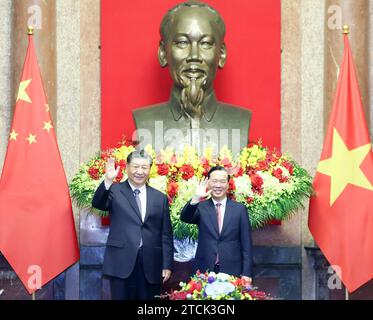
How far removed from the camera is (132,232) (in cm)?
857

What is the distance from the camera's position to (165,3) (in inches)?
422

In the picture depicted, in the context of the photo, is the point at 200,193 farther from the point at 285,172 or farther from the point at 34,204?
the point at 34,204

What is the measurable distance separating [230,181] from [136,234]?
0.97 meters

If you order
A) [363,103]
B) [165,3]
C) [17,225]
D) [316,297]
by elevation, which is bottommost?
[316,297]

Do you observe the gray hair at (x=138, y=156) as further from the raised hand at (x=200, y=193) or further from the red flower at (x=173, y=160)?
the red flower at (x=173, y=160)

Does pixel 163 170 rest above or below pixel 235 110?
below

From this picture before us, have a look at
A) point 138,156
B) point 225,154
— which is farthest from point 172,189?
point 138,156

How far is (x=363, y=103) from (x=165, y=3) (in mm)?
1894

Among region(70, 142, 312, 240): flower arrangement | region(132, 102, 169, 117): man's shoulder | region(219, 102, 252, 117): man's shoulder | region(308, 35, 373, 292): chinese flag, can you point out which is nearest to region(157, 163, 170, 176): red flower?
region(70, 142, 312, 240): flower arrangement

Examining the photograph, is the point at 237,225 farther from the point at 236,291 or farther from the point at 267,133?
the point at 267,133

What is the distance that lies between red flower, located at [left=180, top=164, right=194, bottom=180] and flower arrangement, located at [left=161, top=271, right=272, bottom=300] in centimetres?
184
